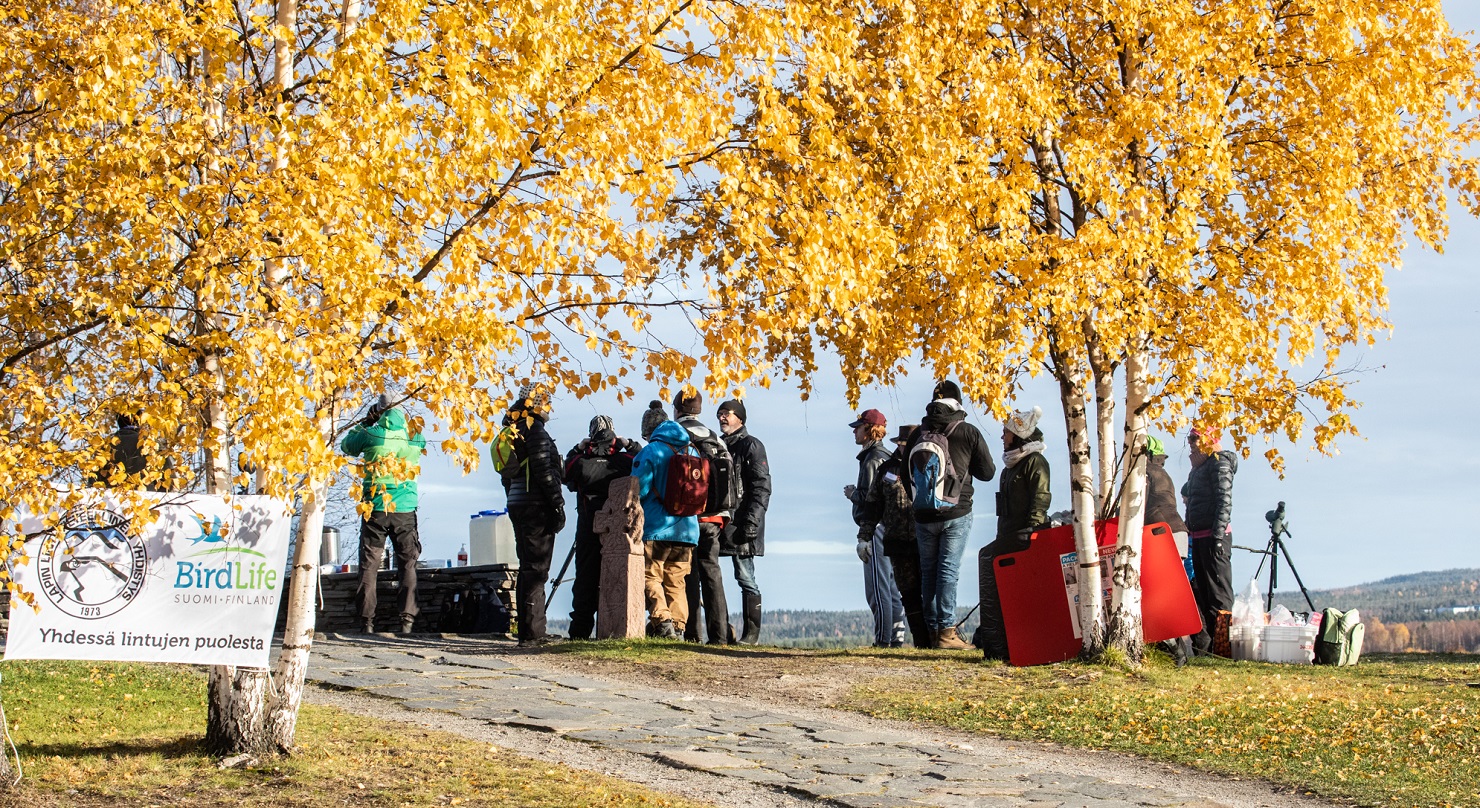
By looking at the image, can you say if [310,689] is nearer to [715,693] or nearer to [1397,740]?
[715,693]

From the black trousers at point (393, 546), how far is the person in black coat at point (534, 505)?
1.30 metres

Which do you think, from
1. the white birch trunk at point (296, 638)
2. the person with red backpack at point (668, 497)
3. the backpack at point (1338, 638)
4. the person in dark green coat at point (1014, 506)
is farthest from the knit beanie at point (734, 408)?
the white birch trunk at point (296, 638)

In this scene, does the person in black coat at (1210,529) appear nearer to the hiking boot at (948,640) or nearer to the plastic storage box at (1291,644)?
the plastic storage box at (1291,644)

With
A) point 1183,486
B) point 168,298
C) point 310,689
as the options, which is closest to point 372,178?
point 168,298

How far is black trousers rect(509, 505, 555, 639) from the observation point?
13266 mm

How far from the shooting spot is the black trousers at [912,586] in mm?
13547

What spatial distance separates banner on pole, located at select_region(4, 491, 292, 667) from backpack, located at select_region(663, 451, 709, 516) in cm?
572

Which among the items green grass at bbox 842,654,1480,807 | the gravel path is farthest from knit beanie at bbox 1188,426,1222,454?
the gravel path

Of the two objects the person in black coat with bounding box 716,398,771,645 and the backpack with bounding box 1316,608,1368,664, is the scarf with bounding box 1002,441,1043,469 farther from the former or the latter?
the backpack with bounding box 1316,608,1368,664

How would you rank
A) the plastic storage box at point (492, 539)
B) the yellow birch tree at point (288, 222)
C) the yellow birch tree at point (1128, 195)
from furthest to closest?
the plastic storage box at point (492, 539)
the yellow birch tree at point (1128, 195)
the yellow birch tree at point (288, 222)

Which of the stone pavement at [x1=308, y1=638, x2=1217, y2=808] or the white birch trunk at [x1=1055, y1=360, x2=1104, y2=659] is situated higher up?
the white birch trunk at [x1=1055, y1=360, x2=1104, y2=659]

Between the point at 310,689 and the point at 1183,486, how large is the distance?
28.8 feet

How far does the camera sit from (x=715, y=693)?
10.8m

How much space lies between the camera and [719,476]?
44.4 ft
